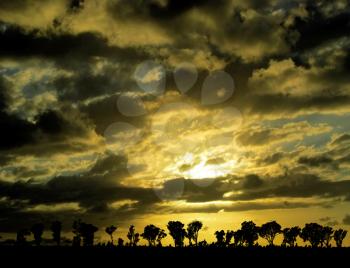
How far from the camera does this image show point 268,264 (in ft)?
277

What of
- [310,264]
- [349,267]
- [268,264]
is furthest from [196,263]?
[349,267]

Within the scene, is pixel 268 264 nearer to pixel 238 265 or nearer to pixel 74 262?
pixel 238 265

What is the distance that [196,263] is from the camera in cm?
8550

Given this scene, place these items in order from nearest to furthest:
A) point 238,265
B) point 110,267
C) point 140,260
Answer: point 110,267 < point 238,265 < point 140,260

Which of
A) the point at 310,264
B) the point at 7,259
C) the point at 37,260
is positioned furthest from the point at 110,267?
the point at 310,264

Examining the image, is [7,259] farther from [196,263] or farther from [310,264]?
[310,264]

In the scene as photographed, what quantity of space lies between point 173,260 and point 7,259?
97.6 feet

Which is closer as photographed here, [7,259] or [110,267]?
[110,267]

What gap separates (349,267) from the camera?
78250 millimetres

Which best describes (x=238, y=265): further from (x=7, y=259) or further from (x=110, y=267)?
(x=7, y=259)

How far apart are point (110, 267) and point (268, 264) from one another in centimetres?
2774

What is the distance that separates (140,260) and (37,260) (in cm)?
1811

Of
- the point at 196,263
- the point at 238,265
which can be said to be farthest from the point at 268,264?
the point at 196,263

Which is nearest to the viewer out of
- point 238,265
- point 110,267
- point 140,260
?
point 110,267
